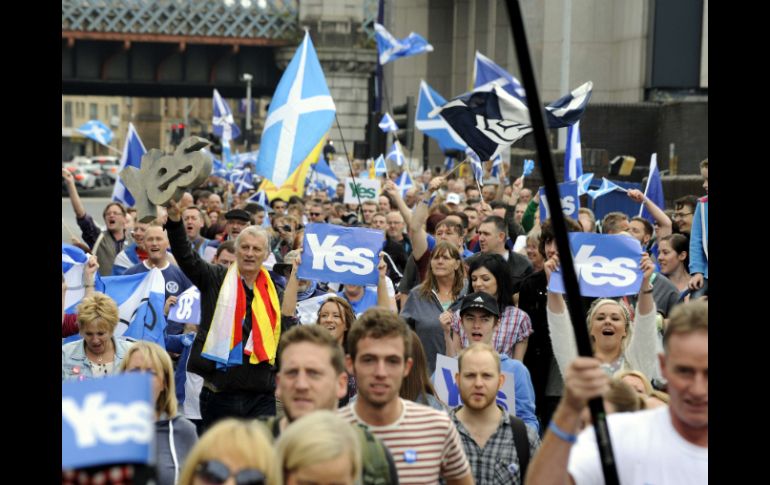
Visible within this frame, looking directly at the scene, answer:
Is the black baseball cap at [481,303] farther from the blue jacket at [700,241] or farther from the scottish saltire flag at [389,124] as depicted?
the scottish saltire flag at [389,124]

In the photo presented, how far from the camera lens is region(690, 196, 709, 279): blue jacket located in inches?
415

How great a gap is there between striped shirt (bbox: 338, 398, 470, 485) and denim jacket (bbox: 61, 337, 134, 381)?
8.69 feet

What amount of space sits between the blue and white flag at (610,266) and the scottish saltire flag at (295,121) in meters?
4.32

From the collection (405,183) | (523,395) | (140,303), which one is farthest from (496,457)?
(405,183)

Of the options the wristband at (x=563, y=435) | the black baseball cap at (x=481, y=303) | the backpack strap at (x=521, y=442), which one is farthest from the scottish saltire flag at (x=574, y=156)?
the wristband at (x=563, y=435)

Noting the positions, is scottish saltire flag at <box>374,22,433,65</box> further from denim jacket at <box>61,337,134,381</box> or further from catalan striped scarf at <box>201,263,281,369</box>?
denim jacket at <box>61,337,134,381</box>

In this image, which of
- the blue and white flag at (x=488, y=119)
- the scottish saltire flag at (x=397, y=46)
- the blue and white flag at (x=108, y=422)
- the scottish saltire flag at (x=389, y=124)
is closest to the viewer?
the blue and white flag at (x=108, y=422)

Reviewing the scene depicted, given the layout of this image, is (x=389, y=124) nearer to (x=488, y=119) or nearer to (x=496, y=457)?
(x=488, y=119)

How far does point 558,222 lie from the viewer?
3.80 metres

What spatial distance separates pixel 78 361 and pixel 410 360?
2.71m

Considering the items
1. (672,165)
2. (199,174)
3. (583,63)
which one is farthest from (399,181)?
(199,174)

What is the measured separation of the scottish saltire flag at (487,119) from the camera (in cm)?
1323

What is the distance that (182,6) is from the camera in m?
61.9

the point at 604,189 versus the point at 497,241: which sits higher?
the point at 604,189
